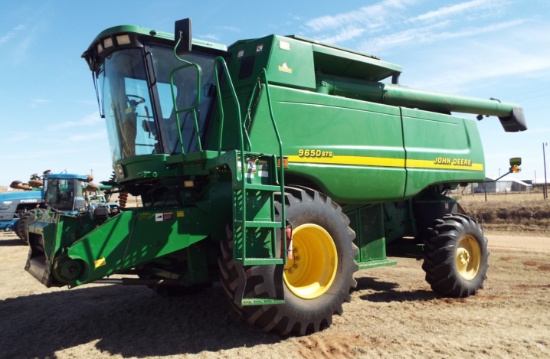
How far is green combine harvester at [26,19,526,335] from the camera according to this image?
13.7ft

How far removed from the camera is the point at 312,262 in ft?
16.0

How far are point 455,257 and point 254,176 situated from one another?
349 cm

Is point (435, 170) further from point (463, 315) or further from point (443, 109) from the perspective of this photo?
point (463, 315)

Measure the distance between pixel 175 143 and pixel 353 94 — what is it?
8.21ft

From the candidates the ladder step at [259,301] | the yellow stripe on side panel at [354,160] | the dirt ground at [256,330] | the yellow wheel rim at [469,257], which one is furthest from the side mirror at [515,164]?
the ladder step at [259,301]

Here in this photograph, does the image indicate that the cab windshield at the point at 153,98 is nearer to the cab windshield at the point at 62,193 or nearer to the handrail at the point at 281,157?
the handrail at the point at 281,157

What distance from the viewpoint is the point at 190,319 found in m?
5.08

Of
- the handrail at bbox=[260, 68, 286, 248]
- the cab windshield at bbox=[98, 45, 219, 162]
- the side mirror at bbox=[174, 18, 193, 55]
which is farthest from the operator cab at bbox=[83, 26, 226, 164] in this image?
the handrail at bbox=[260, 68, 286, 248]

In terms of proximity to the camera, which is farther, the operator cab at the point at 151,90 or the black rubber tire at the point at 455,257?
the black rubber tire at the point at 455,257

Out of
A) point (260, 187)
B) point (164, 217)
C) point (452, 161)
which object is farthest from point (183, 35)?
point (452, 161)

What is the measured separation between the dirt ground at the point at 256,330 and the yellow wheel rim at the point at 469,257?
0.37 m

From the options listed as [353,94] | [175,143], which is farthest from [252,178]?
[353,94]

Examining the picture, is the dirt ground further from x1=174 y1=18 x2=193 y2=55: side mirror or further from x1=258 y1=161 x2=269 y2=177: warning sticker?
x1=174 y1=18 x2=193 y2=55: side mirror

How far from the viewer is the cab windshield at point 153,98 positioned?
4910 millimetres
